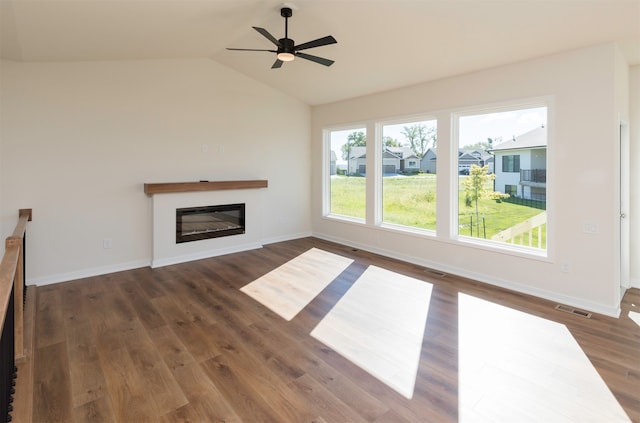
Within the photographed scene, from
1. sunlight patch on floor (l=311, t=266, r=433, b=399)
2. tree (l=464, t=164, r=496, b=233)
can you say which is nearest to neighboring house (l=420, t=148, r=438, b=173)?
tree (l=464, t=164, r=496, b=233)

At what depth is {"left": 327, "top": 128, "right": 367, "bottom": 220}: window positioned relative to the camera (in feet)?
20.9

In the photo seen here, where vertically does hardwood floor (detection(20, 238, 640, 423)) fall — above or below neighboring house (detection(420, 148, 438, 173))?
below

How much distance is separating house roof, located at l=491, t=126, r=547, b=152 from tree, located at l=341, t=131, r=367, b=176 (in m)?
2.43

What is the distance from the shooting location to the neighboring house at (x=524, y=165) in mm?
4023

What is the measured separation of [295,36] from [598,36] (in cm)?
320

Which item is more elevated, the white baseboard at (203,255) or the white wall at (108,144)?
the white wall at (108,144)

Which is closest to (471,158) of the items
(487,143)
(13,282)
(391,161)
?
(487,143)

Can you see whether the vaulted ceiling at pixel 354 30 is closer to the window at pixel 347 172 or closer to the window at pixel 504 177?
the window at pixel 504 177

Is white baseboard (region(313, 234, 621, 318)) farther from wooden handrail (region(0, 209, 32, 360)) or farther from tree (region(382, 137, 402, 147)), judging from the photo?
wooden handrail (region(0, 209, 32, 360))

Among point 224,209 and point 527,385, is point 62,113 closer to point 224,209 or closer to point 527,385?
point 224,209

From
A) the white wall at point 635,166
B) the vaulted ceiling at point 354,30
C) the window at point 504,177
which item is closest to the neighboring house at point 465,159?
the window at point 504,177

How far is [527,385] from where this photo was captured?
2.38 m

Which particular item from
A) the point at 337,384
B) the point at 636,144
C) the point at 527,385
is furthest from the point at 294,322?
the point at 636,144

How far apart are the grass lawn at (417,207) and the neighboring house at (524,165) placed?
0.66ft
